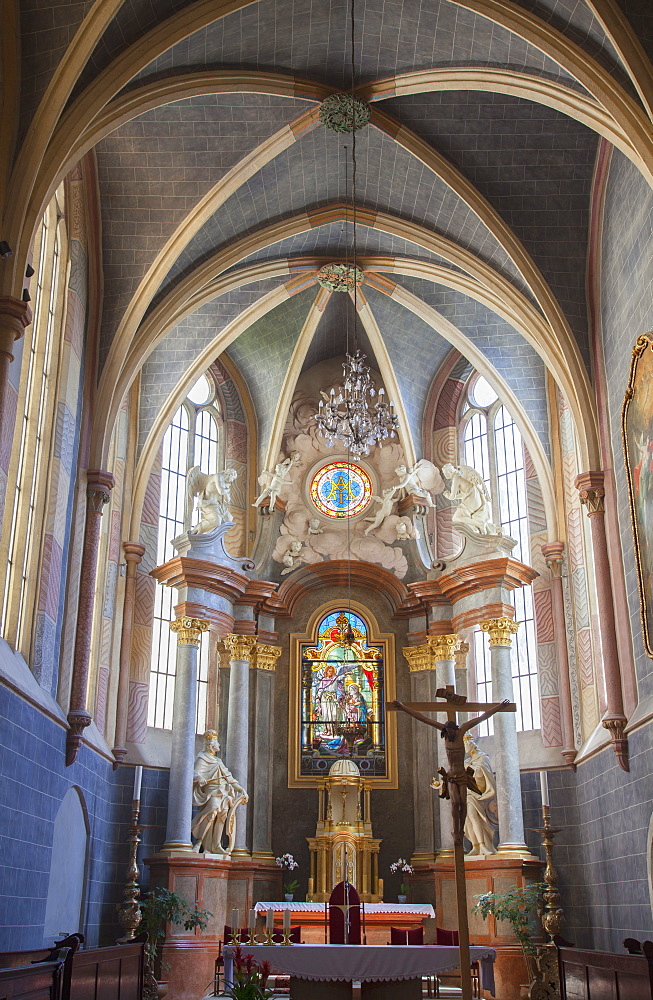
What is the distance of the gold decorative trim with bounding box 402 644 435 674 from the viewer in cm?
1914

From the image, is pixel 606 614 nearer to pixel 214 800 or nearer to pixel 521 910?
pixel 521 910

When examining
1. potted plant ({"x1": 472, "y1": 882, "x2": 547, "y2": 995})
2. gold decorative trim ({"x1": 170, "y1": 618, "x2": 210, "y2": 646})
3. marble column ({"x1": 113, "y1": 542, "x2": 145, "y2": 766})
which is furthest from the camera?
gold decorative trim ({"x1": 170, "y1": 618, "x2": 210, "y2": 646})

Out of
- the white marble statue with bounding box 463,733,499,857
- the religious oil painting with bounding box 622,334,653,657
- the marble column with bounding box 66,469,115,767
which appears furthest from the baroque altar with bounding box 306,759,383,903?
the religious oil painting with bounding box 622,334,653,657

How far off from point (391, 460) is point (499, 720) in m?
6.08

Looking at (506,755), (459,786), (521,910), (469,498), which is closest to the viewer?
(459,786)

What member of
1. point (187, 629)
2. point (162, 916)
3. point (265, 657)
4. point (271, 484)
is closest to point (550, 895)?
point (162, 916)

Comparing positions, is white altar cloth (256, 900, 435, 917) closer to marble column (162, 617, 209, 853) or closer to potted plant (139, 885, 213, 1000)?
potted plant (139, 885, 213, 1000)

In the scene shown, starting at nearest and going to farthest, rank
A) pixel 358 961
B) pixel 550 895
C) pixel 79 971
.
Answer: pixel 79 971
pixel 358 961
pixel 550 895

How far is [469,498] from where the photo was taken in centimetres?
1878

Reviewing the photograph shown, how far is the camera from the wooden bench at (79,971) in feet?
24.8

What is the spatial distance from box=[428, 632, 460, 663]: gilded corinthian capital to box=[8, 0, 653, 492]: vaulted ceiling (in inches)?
163

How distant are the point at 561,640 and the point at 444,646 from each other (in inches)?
92.8

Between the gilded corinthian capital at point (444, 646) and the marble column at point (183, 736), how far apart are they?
4.25 metres

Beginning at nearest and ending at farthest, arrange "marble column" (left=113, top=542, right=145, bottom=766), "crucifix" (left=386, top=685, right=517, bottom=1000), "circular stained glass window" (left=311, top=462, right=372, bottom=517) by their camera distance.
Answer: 1. "crucifix" (left=386, top=685, right=517, bottom=1000)
2. "marble column" (left=113, top=542, right=145, bottom=766)
3. "circular stained glass window" (left=311, top=462, right=372, bottom=517)
